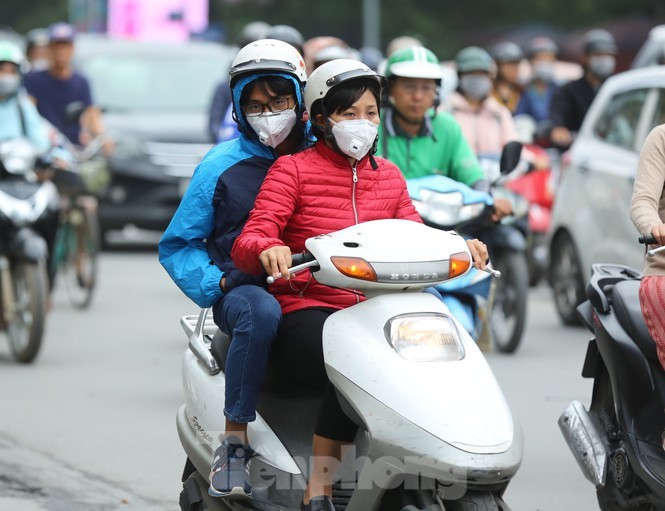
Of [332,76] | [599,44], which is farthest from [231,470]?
[599,44]

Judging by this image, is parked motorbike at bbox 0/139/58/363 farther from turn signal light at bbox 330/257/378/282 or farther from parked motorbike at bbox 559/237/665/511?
turn signal light at bbox 330/257/378/282

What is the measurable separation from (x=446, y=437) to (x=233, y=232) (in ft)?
4.42

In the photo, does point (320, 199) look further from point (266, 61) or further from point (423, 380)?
point (423, 380)

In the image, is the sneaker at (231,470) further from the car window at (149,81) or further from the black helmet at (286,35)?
the car window at (149,81)

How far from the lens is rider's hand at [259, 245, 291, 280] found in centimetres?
473

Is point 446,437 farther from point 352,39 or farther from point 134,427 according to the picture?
point 352,39

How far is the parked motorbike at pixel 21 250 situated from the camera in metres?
10.1

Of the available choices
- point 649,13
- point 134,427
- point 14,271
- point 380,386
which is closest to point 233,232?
point 380,386

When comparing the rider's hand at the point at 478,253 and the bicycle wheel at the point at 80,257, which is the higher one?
the rider's hand at the point at 478,253

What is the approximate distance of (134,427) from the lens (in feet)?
27.0

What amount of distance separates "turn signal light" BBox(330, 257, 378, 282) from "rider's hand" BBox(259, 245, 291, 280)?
0.20m

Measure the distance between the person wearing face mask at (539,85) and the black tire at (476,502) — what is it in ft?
41.3

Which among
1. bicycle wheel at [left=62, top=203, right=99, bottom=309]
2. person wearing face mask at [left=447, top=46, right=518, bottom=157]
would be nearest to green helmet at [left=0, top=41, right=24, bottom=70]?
bicycle wheel at [left=62, top=203, right=99, bottom=309]

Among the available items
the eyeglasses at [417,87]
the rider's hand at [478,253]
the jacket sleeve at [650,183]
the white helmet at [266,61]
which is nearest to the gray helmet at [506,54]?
the eyeglasses at [417,87]
